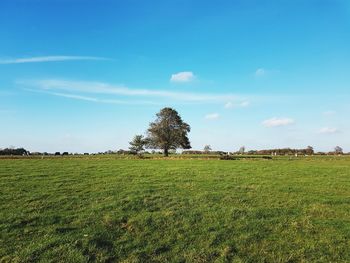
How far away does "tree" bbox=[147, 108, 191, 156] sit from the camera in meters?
92.6

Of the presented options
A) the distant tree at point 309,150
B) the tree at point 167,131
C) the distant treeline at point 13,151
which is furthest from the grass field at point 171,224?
A: the distant tree at point 309,150

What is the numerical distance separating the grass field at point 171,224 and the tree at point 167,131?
7312cm

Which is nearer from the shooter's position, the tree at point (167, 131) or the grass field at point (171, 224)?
the grass field at point (171, 224)

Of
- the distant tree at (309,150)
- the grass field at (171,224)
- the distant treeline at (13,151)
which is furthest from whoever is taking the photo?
the distant tree at (309,150)

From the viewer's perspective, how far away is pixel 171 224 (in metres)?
12.5

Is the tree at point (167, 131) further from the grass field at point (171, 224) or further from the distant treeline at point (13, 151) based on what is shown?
the grass field at point (171, 224)

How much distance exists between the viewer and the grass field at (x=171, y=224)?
994 centimetres

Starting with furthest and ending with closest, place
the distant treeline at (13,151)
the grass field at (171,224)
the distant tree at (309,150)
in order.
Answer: the distant tree at (309,150), the distant treeline at (13,151), the grass field at (171,224)

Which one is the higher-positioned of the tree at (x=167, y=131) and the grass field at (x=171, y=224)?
the tree at (x=167, y=131)

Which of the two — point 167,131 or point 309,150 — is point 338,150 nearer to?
point 309,150

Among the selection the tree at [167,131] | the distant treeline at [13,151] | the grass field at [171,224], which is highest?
the tree at [167,131]

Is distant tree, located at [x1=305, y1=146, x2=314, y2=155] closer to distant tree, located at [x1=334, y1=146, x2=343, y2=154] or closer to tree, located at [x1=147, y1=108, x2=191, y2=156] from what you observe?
distant tree, located at [x1=334, y1=146, x2=343, y2=154]

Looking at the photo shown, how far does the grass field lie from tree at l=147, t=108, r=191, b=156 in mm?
73123

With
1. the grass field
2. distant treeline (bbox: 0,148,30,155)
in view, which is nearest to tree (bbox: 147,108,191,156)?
distant treeline (bbox: 0,148,30,155)
